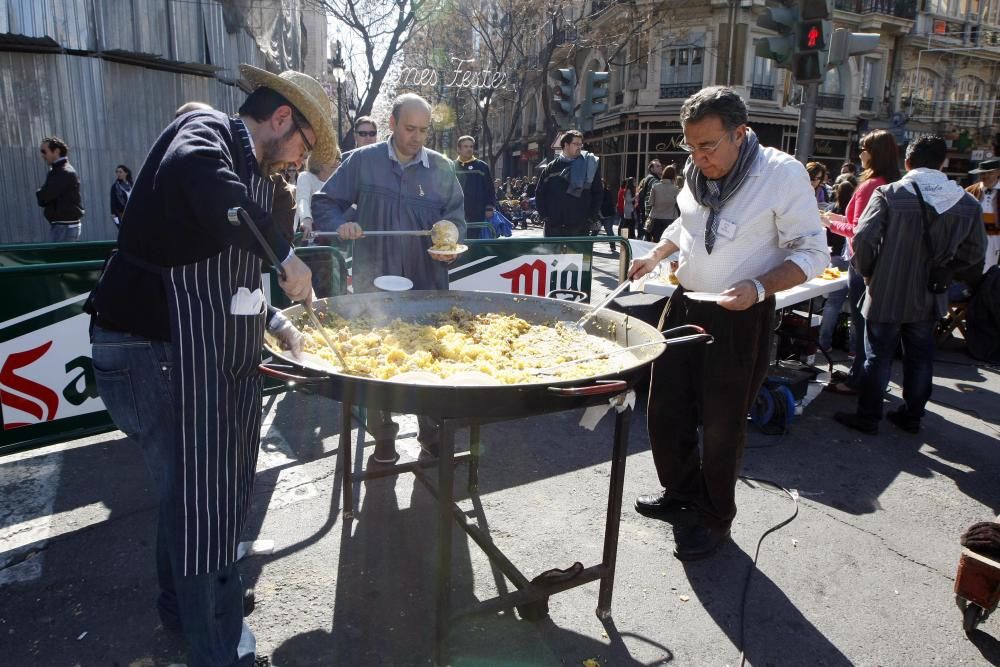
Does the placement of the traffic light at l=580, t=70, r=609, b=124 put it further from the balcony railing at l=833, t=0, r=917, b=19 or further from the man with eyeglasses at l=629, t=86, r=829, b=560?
the balcony railing at l=833, t=0, r=917, b=19

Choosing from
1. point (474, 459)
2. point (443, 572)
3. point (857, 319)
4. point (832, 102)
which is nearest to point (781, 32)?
point (857, 319)

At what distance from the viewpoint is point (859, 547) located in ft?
11.2

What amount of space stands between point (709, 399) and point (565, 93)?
30.9 ft

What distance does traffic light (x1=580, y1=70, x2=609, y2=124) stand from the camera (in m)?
11.5

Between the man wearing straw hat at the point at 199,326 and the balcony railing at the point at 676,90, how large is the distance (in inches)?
1165

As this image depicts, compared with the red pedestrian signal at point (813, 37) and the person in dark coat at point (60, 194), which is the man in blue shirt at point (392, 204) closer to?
the red pedestrian signal at point (813, 37)

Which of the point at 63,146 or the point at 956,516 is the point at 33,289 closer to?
the point at 956,516

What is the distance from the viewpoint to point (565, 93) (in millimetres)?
11398

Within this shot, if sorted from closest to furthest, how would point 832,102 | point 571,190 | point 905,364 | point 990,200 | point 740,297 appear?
point 740,297 < point 905,364 < point 990,200 < point 571,190 < point 832,102

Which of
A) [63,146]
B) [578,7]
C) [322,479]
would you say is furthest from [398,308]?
[578,7]

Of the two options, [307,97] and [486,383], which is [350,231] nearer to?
[307,97]

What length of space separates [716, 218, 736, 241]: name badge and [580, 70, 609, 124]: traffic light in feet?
30.0

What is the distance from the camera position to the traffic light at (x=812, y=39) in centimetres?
713

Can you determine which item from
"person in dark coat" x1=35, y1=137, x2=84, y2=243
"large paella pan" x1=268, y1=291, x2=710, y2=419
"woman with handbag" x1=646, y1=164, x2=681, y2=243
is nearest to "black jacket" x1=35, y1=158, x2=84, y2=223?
"person in dark coat" x1=35, y1=137, x2=84, y2=243
